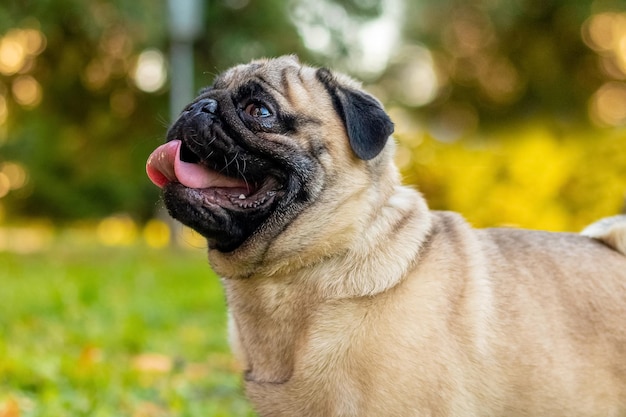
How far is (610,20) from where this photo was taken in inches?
599

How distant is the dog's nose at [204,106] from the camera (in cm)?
309

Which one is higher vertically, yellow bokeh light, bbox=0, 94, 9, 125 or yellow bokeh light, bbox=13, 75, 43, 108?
yellow bokeh light, bbox=13, 75, 43, 108

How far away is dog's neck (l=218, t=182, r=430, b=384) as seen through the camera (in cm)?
295

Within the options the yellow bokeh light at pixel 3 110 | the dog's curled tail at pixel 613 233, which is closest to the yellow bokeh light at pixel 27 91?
the yellow bokeh light at pixel 3 110

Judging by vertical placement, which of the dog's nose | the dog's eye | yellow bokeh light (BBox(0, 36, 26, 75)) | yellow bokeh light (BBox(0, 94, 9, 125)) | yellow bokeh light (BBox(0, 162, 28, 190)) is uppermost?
yellow bokeh light (BBox(0, 36, 26, 75))

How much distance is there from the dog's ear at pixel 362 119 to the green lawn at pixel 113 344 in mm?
1830

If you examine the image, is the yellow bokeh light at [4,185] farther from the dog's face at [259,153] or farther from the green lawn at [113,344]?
the dog's face at [259,153]

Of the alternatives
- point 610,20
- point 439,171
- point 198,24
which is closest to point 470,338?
point 439,171

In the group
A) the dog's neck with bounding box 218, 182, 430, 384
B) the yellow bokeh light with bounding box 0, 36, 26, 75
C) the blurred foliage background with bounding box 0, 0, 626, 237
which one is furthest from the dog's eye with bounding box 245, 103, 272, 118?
the yellow bokeh light with bounding box 0, 36, 26, 75

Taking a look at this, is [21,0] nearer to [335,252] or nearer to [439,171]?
[439,171]

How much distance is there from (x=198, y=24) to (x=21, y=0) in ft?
11.4

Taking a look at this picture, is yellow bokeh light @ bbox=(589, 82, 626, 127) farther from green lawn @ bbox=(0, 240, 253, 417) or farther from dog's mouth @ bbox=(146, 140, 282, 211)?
dog's mouth @ bbox=(146, 140, 282, 211)

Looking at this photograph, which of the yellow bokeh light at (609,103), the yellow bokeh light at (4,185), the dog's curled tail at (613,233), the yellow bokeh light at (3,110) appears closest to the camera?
the dog's curled tail at (613,233)

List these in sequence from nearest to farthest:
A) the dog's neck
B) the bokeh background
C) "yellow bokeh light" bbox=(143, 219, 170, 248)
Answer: the dog's neck → the bokeh background → "yellow bokeh light" bbox=(143, 219, 170, 248)
